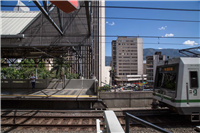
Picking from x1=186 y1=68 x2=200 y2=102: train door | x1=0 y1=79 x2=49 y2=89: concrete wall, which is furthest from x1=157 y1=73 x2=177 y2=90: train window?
x1=0 y1=79 x2=49 y2=89: concrete wall

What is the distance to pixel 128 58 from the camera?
4564 inches

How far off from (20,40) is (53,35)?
11.2 feet

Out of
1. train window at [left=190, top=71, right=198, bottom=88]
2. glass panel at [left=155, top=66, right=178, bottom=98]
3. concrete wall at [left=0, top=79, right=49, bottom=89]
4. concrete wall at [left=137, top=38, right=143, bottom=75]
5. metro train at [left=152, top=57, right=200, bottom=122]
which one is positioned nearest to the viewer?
metro train at [left=152, top=57, right=200, bottom=122]

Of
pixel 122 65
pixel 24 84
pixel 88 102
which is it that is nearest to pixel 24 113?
pixel 88 102

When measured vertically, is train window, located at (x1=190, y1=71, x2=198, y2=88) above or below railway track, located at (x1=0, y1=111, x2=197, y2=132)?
above

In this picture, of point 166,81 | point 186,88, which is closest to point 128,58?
point 166,81

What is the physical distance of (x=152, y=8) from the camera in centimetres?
750

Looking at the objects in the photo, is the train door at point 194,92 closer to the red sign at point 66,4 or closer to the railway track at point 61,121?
the railway track at point 61,121

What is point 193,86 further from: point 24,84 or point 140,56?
point 140,56

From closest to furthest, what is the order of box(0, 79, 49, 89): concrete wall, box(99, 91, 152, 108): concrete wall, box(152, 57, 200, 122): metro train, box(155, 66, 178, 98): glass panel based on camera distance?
box(152, 57, 200, 122): metro train, box(155, 66, 178, 98): glass panel, box(99, 91, 152, 108): concrete wall, box(0, 79, 49, 89): concrete wall

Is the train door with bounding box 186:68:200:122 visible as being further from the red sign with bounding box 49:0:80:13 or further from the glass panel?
the red sign with bounding box 49:0:80:13

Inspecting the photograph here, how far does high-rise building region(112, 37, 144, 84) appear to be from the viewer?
11119cm

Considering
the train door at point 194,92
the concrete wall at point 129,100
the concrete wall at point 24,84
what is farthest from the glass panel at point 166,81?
the concrete wall at point 24,84

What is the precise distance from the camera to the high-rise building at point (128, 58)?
365ft
